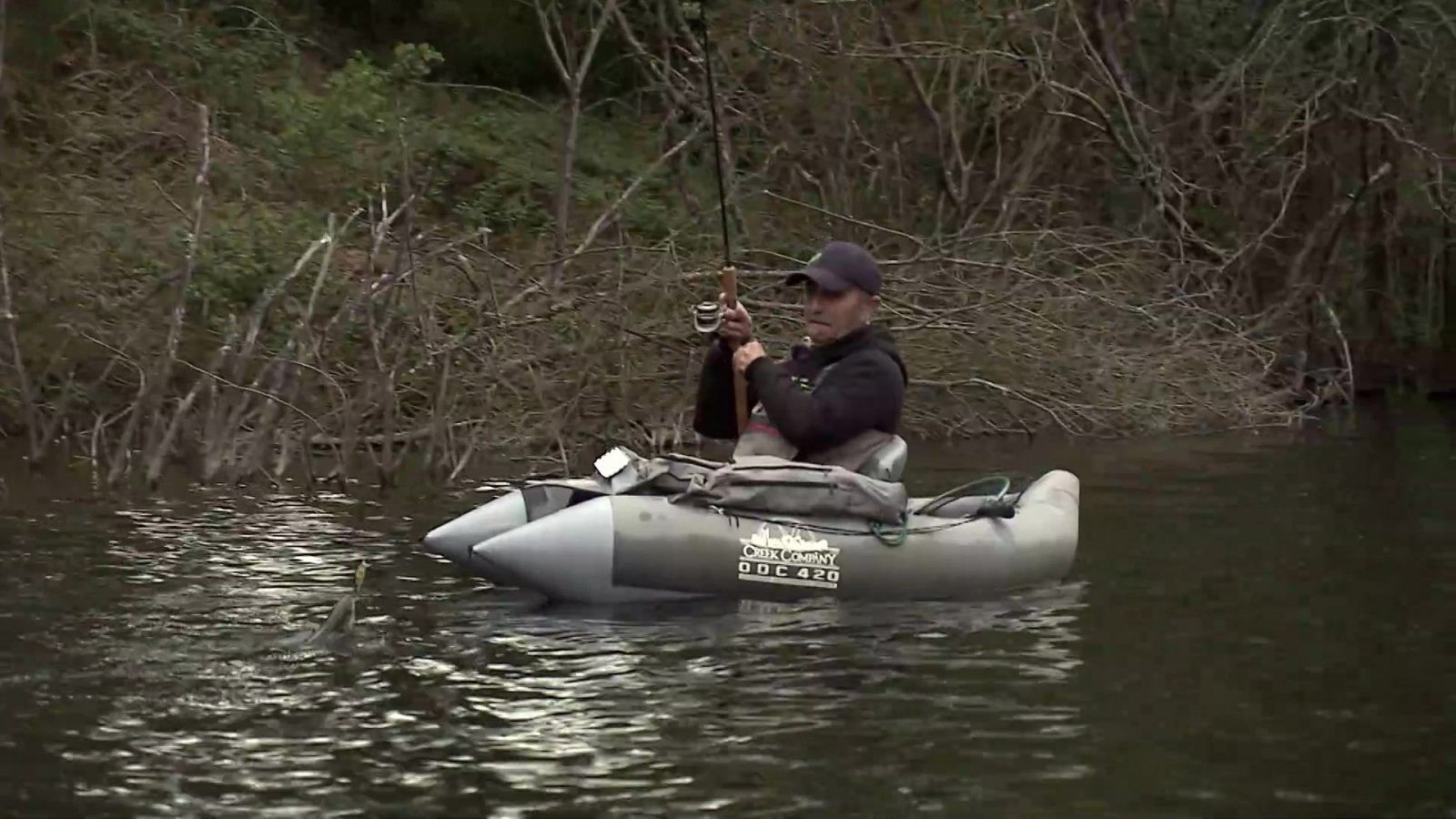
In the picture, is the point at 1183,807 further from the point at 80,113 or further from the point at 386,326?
the point at 80,113

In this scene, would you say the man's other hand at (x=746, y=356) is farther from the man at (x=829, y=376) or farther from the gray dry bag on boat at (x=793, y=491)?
the gray dry bag on boat at (x=793, y=491)

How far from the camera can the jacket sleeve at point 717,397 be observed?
8203mm

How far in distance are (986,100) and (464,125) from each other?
4.20 meters

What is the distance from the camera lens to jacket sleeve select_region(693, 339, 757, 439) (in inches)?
323

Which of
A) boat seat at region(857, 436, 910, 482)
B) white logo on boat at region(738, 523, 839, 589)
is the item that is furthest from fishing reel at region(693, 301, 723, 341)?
white logo on boat at region(738, 523, 839, 589)

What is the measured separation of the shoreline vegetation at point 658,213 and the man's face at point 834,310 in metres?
3.67

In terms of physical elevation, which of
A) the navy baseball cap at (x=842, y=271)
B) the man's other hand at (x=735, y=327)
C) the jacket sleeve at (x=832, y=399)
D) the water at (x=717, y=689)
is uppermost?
the navy baseball cap at (x=842, y=271)

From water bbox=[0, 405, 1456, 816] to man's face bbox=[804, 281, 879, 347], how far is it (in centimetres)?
103

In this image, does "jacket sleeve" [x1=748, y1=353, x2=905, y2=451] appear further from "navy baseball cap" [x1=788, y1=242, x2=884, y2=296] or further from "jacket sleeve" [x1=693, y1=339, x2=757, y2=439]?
"jacket sleeve" [x1=693, y1=339, x2=757, y2=439]

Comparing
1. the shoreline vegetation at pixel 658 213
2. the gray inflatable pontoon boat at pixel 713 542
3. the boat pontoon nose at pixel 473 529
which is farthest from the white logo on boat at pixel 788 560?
the shoreline vegetation at pixel 658 213

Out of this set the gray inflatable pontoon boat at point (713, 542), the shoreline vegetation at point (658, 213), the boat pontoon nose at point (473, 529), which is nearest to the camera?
the gray inflatable pontoon boat at point (713, 542)

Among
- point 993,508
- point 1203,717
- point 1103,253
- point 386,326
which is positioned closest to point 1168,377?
point 1103,253

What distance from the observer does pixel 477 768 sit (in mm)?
5199

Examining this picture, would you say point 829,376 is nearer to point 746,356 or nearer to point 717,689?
point 746,356
